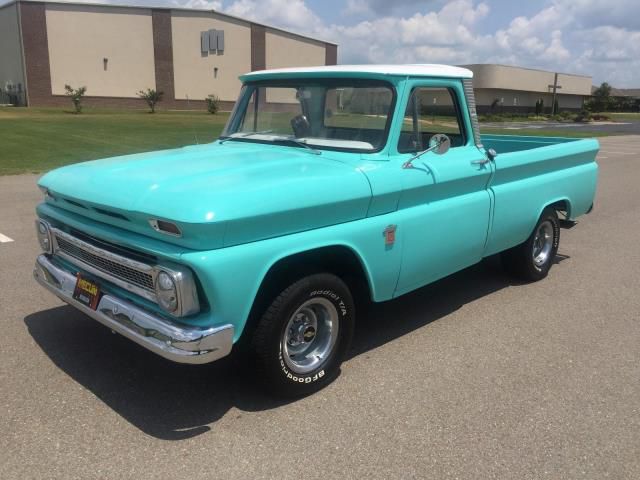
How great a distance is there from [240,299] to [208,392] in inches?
33.0

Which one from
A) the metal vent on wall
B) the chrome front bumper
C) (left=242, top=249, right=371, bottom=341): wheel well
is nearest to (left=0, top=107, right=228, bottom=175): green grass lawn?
(left=242, top=249, right=371, bottom=341): wheel well

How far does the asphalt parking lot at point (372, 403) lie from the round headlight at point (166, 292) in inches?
26.8

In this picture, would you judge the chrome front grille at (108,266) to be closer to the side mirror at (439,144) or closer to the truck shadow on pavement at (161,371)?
the truck shadow on pavement at (161,371)

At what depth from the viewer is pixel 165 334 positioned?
275 cm

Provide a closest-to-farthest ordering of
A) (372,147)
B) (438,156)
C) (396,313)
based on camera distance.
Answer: (372,147)
(438,156)
(396,313)

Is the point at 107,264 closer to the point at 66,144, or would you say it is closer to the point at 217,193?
the point at 217,193

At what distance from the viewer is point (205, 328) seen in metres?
2.74

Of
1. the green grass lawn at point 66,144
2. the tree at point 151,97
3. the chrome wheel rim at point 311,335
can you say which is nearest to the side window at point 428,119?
the chrome wheel rim at point 311,335

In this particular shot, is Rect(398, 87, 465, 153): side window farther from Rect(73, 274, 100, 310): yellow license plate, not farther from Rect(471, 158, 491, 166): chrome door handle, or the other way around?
Rect(73, 274, 100, 310): yellow license plate

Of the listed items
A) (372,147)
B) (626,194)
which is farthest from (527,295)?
(626,194)

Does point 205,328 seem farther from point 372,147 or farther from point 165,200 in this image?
point 372,147

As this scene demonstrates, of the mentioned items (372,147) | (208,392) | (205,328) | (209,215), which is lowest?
(208,392)

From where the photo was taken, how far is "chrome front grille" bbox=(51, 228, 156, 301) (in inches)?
114

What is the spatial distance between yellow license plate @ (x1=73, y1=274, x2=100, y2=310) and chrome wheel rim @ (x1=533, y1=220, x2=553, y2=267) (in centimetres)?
384
